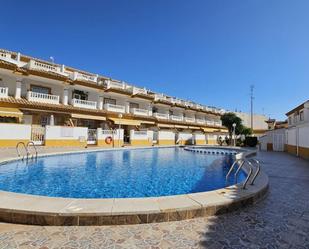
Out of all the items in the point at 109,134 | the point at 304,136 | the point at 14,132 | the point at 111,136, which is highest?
the point at 304,136

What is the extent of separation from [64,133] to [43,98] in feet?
18.4

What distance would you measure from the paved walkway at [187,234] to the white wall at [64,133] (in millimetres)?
19745

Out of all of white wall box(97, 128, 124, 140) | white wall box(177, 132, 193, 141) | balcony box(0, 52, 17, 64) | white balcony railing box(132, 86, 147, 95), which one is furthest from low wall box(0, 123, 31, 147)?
white wall box(177, 132, 193, 141)

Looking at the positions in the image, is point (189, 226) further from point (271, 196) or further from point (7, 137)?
point (7, 137)

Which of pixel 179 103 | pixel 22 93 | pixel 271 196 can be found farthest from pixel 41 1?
pixel 179 103

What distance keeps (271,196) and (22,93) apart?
2764 centimetres

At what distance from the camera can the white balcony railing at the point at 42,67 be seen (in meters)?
24.2

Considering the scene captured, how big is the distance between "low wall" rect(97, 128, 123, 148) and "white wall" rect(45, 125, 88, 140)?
231 centimetres

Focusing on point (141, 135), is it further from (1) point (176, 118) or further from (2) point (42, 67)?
(2) point (42, 67)

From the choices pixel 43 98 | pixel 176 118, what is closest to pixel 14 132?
pixel 43 98

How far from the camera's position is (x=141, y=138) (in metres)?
33.8

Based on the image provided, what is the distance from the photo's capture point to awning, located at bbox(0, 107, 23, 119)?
21.0 metres

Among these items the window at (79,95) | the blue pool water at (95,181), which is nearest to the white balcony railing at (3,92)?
the window at (79,95)

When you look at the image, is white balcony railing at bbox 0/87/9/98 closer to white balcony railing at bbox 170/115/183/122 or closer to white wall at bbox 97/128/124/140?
white wall at bbox 97/128/124/140
